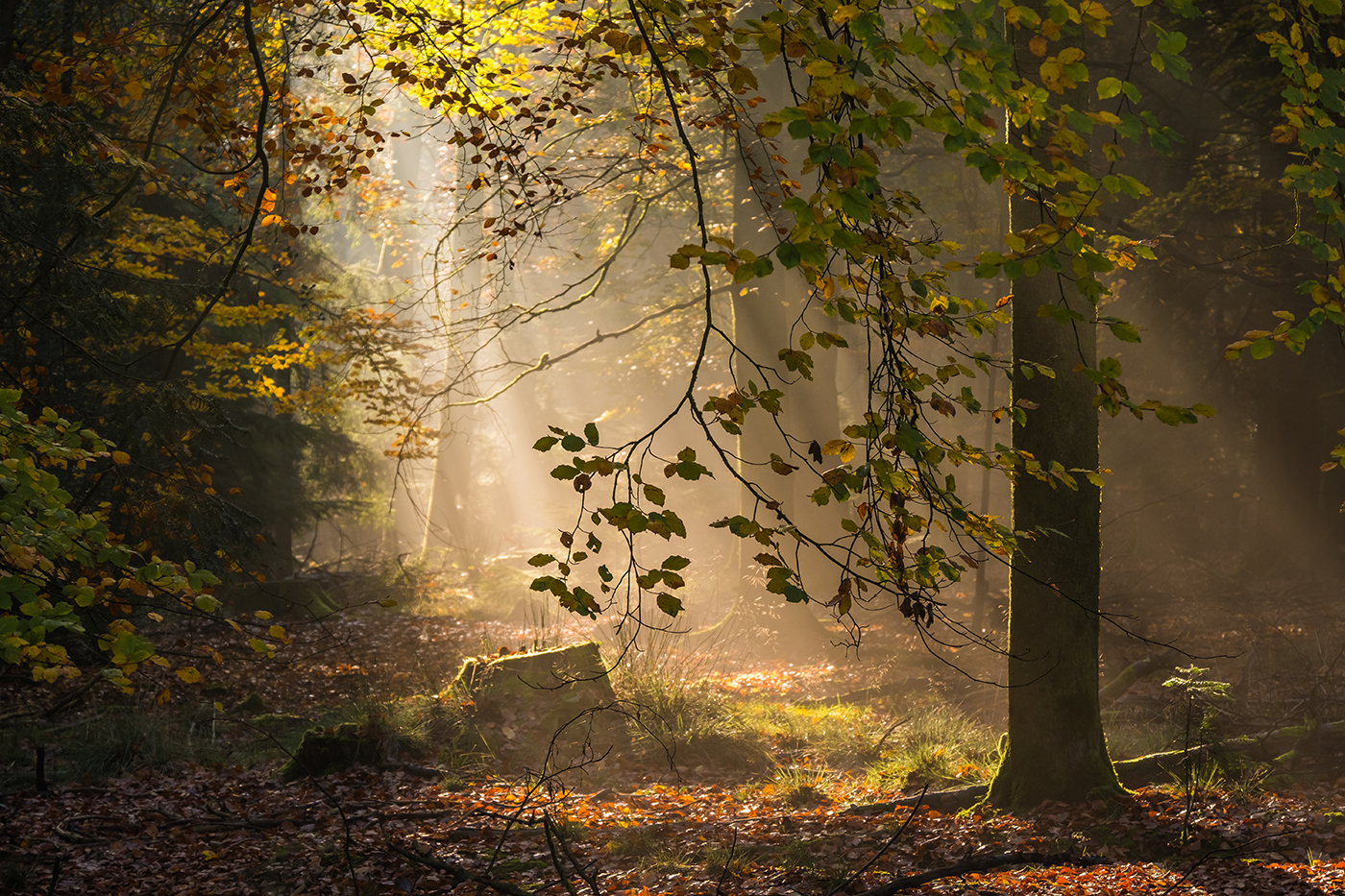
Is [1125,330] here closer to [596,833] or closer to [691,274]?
[596,833]

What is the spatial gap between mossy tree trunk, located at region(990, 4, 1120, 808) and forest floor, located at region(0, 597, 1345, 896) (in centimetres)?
29

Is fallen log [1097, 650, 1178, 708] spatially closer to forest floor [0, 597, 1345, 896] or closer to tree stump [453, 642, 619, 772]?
forest floor [0, 597, 1345, 896]

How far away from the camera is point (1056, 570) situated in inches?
203

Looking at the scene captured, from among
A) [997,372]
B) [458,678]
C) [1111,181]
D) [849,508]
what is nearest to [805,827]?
[458,678]

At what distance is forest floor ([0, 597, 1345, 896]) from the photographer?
429 centimetres

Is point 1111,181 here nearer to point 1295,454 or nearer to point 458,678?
point 458,678

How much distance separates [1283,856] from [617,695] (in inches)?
193

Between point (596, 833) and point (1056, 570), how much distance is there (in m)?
3.27

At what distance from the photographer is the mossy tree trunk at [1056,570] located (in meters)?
5.13

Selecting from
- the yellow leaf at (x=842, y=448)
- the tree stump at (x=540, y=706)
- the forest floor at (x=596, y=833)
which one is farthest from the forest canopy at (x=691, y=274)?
the tree stump at (x=540, y=706)

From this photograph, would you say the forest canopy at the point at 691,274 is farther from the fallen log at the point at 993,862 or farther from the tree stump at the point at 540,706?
the tree stump at the point at 540,706

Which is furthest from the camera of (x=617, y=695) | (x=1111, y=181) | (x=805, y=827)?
(x=617, y=695)

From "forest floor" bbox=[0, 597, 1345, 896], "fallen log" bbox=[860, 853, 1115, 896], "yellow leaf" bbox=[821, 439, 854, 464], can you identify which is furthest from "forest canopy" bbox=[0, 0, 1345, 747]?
"fallen log" bbox=[860, 853, 1115, 896]

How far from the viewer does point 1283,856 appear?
181 inches
